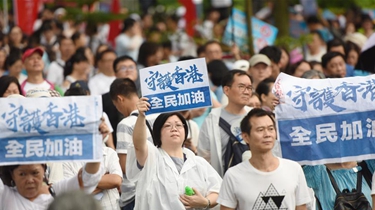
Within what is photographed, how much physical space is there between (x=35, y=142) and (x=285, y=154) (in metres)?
2.25

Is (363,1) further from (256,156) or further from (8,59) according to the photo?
(256,156)

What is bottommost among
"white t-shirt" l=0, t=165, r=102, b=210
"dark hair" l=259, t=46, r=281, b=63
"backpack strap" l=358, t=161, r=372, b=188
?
"backpack strap" l=358, t=161, r=372, b=188

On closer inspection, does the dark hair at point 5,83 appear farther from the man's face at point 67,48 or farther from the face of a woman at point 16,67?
the man's face at point 67,48

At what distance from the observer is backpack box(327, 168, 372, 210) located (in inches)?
343

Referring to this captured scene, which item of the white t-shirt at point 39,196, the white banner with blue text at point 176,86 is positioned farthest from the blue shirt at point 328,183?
the white t-shirt at point 39,196

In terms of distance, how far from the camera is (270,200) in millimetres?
8266

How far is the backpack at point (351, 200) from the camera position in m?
8.70

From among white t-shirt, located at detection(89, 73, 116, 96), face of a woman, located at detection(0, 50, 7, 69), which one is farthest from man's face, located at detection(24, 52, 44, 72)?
face of a woman, located at detection(0, 50, 7, 69)

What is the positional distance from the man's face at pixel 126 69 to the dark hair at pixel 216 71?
1.38 metres

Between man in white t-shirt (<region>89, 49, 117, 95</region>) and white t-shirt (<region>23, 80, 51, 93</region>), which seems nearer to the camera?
white t-shirt (<region>23, 80, 51, 93</region>)

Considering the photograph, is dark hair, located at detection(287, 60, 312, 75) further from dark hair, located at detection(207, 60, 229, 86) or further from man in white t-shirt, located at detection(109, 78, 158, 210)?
man in white t-shirt, located at detection(109, 78, 158, 210)

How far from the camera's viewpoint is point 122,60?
41.9 feet

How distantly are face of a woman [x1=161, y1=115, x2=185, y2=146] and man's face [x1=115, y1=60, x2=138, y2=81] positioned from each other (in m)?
3.73

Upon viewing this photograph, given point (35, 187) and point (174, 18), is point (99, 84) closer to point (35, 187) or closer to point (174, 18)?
point (35, 187)
